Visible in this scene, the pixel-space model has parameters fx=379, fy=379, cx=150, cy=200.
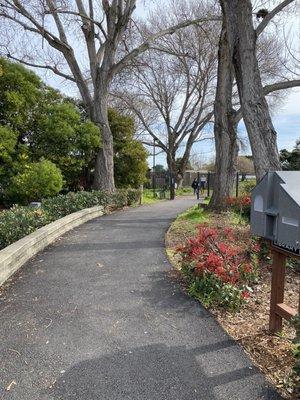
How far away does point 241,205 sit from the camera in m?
10.7

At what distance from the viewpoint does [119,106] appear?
3075 cm

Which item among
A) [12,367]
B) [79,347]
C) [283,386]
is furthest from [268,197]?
[12,367]

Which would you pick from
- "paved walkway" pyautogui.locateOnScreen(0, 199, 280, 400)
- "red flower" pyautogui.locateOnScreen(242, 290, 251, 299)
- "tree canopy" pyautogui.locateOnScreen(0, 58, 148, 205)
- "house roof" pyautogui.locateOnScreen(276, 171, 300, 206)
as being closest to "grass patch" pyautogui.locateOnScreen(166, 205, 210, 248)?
"paved walkway" pyautogui.locateOnScreen(0, 199, 280, 400)

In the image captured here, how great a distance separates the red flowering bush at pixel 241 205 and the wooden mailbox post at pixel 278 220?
6964mm

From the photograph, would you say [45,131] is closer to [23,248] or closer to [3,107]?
[3,107]

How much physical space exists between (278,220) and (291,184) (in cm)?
30

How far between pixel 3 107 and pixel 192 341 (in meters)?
9.56

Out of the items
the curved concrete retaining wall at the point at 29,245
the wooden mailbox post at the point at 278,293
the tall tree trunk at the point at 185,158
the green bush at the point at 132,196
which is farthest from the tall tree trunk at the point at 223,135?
the tall tree trunk at the point at 185,158

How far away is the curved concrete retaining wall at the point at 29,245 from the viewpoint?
513 centimetres

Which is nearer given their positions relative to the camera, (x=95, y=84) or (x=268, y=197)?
(x=268, y=197)

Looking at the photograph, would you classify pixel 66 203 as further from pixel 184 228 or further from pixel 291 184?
pixel 291 184

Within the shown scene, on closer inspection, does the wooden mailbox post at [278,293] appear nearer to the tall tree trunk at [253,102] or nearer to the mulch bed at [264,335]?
the mulch bed at [264,335]

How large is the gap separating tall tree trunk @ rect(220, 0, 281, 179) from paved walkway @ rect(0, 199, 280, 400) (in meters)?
2.98

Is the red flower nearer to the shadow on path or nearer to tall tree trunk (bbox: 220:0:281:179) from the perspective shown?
the shadow on path
